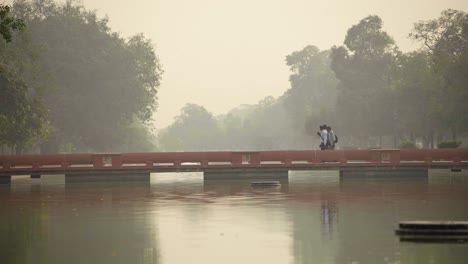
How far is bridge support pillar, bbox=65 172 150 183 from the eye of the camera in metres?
50.1

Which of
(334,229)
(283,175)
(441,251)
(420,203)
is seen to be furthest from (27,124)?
(441,251)

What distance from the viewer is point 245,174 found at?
50875mm

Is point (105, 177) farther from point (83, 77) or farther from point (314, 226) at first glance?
point (83, 77)

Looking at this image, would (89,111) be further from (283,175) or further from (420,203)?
(420,203)

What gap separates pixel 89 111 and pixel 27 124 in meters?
26.7

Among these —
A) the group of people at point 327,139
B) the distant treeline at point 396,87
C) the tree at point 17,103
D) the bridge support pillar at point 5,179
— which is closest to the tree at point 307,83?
the distant treeline at point 396,87

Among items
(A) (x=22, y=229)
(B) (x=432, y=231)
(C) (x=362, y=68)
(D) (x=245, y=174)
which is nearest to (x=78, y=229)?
(A) (x=22, y=229)

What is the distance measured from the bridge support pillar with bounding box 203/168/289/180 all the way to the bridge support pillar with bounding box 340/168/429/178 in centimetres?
344

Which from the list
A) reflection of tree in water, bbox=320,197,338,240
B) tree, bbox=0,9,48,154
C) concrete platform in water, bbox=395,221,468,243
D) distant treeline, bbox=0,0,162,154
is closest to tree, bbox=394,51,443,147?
distant treeline, bbox=0,0,162,154

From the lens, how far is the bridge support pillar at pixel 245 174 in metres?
50.7

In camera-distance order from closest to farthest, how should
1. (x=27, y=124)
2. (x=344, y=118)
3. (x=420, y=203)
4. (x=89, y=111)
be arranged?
(x=420, y=203) → (x=27, y=124) → (x=89, y=111) → (x=344, y=118)

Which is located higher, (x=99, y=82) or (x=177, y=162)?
(x=99, y=82)

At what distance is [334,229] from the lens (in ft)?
70.2

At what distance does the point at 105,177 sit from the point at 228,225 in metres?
28.5
